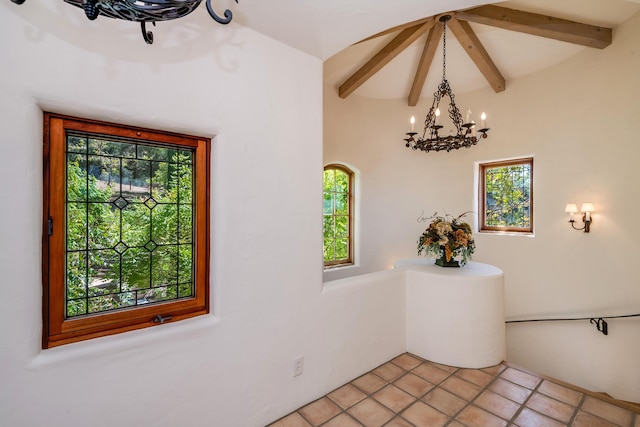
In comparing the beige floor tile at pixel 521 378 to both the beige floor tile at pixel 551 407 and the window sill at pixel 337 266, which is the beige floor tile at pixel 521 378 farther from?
the window sill at pixel 337 266

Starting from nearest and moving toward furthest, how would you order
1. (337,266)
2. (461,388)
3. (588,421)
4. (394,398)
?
(588,421)
(394,398)
(461,388)
(337,266)

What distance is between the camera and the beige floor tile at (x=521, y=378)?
2.15 metres

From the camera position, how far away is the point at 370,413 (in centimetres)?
187

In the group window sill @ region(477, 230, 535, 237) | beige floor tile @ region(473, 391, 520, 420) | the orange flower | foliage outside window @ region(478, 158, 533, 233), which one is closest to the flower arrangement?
the orange flower

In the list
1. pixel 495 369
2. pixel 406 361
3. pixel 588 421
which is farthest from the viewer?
pixel 406 361

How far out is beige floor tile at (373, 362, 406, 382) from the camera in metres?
2.26

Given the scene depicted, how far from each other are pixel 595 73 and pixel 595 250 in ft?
6.01

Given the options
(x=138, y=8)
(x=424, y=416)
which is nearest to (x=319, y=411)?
(x=424, y=416)

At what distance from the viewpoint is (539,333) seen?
137 inches

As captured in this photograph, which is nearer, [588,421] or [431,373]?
[588,421]

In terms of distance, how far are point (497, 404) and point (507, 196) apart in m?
2.70

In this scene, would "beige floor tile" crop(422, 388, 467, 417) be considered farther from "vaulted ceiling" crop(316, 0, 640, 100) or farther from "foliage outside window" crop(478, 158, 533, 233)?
"vaulted ceiling" crop(316, 0, 640, 100)

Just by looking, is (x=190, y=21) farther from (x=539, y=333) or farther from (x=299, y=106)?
(x=539, y=333)

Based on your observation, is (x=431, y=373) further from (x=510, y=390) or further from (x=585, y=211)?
(x=585, y=211)
